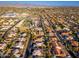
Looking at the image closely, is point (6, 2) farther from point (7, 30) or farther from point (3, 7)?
point (7, 30)

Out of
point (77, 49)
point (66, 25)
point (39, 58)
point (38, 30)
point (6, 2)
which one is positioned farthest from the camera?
point (6, 2)

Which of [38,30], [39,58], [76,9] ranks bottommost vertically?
[39,58]

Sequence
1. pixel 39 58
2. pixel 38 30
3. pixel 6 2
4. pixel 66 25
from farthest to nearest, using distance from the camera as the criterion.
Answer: pixel 6 2 < pixel 66 25 < pixel 38 30 < pixel 39 58

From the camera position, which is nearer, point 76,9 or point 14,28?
point 14,28

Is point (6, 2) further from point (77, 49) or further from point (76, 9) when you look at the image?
point (77, 49)

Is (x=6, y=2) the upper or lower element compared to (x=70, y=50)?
upper

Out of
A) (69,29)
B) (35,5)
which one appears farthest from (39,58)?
(35,5)

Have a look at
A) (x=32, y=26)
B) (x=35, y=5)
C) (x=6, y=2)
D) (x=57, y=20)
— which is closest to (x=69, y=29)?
(x=57, y=20)
